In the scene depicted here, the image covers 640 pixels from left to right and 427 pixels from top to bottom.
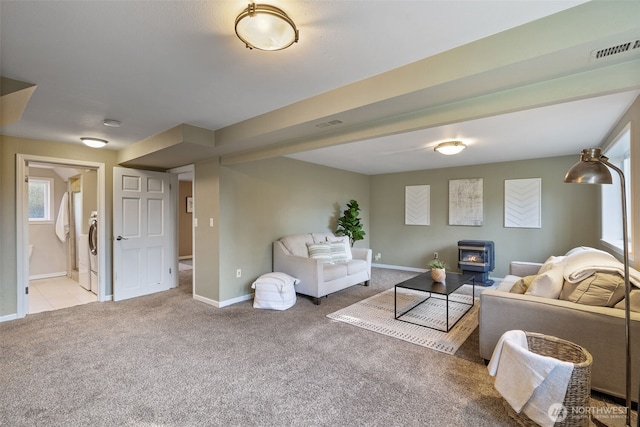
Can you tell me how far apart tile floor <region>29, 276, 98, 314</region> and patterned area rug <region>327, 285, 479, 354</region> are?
3.77 m

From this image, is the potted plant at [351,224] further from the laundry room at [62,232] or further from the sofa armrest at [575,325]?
the laundry room at [62,232]

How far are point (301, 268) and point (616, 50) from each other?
3.67 m

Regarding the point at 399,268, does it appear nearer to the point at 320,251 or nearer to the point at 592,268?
the point at 320,251

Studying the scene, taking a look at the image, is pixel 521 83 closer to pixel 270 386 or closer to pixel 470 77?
pixel 470 77

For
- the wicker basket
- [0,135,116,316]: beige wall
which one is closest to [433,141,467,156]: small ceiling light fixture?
the wicker basket

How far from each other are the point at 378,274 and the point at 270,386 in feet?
14.0

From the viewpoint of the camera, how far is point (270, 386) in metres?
2.17

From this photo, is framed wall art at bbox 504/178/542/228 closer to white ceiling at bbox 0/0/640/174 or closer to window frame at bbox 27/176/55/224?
white ceiling at bbox 0/0/640/174

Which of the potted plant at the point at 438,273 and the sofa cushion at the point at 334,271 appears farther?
the sofa cushion at the point at 334,271

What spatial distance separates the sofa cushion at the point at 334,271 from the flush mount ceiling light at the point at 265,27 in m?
3.21

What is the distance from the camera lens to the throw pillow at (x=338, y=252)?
485cm

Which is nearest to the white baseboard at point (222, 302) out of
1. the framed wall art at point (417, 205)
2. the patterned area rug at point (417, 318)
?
the patterned area rug at point (417, 318)

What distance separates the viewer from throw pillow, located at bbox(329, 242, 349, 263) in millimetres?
4848

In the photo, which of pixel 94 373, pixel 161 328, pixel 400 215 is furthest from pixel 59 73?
pixel 400 215
